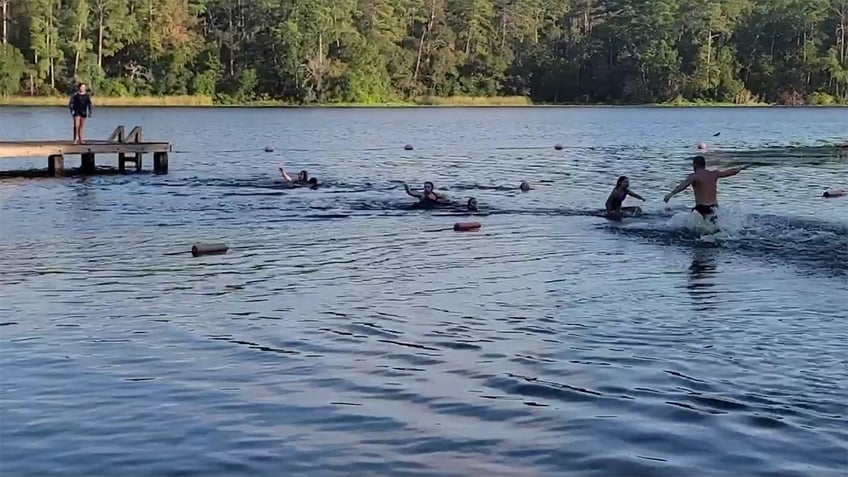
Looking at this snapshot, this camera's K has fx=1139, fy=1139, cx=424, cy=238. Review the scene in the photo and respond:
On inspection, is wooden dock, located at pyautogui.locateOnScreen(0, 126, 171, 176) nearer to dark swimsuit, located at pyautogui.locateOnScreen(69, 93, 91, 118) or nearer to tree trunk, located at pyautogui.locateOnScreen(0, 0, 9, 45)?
dark swimsuit, located at pyautogui.locateOnScreen(69, 93, 91, 118)

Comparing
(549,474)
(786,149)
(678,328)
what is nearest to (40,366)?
(549,474)

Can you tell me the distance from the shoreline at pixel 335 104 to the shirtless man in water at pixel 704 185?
89.1 meters

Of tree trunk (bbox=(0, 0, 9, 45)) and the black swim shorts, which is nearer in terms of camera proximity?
the black swim shorts

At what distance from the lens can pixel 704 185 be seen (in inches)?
758

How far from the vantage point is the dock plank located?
3134cm

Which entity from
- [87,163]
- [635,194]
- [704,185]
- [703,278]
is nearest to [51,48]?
[87,163]

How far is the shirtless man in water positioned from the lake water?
0.49m

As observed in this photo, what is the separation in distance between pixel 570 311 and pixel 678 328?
1.42 metres

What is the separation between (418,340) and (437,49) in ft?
383

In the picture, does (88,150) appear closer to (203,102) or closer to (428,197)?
(428,197)

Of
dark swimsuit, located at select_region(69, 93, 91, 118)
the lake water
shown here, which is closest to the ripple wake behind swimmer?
the lake water

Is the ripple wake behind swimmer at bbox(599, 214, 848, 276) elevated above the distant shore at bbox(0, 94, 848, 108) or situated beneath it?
situated beneath

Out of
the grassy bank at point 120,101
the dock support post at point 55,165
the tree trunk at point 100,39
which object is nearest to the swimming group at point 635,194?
the dock support post at point 55,165

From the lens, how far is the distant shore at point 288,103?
101875mm
